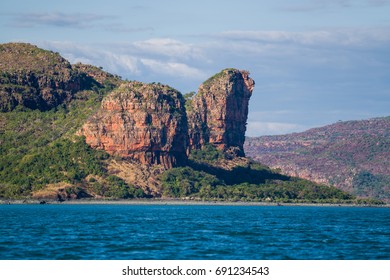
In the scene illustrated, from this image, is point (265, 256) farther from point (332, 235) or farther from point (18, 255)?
point (332, 235)

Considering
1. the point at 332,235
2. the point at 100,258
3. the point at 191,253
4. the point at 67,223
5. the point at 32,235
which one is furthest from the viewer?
the point at 67,223

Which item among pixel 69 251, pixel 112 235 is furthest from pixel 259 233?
pixel 69 251

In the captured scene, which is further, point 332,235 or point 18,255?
point 332,235

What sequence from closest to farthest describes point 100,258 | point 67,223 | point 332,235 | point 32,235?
1. point 100,258
2. point 32,235
3. point 332,235
4. point 67,223

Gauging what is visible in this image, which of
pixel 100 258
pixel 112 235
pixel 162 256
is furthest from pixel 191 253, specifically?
pixel 112 235

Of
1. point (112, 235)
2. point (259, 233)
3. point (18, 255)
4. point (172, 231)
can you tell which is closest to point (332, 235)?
point (259, 233)

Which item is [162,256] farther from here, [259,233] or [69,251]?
[259,233]

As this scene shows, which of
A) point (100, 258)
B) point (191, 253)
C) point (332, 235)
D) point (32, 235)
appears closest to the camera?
point (100, 258)

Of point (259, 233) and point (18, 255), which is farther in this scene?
point (259, 233)

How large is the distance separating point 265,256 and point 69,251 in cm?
2020

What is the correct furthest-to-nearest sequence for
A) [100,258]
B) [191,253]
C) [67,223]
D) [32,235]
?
[67,223] → [32,235] → [191,253] → [100,258]

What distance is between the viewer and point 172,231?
418 ft

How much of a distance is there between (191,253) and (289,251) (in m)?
11.4

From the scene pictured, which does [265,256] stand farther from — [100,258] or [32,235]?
[32,235]
